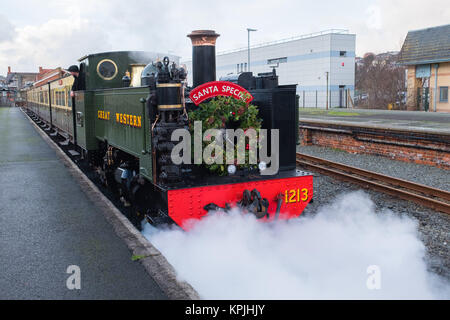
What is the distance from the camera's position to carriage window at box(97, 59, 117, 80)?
304 inches

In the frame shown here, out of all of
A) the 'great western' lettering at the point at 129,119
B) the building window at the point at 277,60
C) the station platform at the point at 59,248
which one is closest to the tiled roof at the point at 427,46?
the building window at the point at 277,60

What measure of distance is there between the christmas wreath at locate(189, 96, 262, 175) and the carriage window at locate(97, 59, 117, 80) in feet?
11.1

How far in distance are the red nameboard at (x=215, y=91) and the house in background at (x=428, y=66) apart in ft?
87.2

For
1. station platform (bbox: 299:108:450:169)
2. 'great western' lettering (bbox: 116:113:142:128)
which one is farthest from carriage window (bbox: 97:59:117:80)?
station platform (bbox: 299:108:450:169)

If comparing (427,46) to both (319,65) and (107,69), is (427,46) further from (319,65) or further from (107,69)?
(107,69)

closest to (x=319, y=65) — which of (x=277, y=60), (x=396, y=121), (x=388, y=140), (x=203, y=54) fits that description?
(x=277, y=60)

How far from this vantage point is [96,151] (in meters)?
8.70

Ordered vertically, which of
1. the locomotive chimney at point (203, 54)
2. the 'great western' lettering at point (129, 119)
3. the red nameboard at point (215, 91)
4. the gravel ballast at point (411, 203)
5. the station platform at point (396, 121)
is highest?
the locomotive chimney at point (203, 54)

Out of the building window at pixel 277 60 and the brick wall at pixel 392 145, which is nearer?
the brick wall at pixel 392 145

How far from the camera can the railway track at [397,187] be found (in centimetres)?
682

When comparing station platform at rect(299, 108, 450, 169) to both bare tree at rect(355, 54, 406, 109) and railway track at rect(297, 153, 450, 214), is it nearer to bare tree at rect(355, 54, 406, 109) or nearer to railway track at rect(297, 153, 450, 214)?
railway track at rect(297, 153, 450, 214)

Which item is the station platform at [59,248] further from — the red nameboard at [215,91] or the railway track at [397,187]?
the railway track at [397,187]

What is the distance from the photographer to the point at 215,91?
4.97 metres

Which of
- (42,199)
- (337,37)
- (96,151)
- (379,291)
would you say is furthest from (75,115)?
(337,37)
